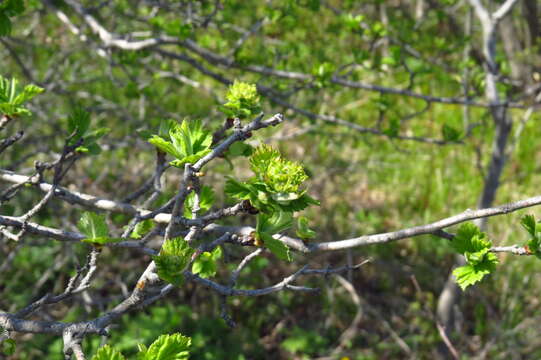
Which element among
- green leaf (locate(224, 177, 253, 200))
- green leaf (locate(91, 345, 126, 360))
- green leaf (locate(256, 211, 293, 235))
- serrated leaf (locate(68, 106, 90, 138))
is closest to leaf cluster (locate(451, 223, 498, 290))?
green leaf (locate(256, 211, 293, 235))

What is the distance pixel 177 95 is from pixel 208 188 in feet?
12.4

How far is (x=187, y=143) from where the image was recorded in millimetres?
871

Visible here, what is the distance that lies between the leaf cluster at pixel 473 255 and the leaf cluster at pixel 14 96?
0.91 m

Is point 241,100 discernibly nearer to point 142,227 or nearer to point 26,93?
point 142,227

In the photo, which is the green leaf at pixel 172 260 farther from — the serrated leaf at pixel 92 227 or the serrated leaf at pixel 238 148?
the serrated leaf at pixel 238 148

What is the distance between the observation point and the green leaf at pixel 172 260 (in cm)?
79

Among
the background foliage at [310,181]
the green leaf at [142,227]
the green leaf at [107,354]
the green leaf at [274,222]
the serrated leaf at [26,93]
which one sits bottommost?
the background foliage at [310,181]

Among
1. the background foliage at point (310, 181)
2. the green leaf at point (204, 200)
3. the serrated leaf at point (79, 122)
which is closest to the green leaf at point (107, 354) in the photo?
the green leaf at point (204, 200)

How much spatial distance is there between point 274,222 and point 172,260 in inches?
7.9

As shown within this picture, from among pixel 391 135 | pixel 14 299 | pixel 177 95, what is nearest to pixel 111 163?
pixel 14 299

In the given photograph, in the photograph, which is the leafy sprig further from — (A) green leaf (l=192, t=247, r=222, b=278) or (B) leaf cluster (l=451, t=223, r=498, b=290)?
(B) leaf cluster (l=451, t=223, r=498, b=290)

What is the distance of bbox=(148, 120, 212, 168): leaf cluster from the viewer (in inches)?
32.9

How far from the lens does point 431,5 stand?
2975 mm

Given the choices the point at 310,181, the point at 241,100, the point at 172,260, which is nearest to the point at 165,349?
the point at 172,260
